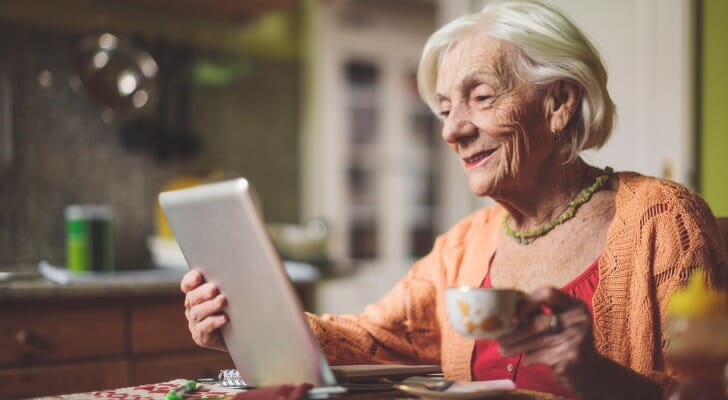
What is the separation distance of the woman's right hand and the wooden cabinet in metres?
1.15

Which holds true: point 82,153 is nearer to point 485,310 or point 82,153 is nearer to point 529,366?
point 529,366

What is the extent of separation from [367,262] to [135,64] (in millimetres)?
2055

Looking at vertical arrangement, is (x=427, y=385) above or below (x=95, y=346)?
above

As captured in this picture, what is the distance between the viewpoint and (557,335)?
815 millimetres

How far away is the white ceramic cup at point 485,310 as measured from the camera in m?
0.77

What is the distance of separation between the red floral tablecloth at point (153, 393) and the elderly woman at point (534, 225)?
8 centimetres

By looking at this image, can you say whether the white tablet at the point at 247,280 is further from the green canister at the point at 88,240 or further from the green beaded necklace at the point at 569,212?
the green canister at the point at 88,240

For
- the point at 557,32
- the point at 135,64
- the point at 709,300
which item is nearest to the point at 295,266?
the point at 135,64

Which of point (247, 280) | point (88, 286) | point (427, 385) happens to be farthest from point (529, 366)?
point (88, 286)

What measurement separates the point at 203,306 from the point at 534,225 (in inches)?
26.8

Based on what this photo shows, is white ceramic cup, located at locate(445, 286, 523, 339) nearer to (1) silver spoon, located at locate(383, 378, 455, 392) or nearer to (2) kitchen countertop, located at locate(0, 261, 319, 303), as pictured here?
(1) silver spoon, located at locate(383, 378, 455, 392)

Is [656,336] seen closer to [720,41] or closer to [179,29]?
[720,41]

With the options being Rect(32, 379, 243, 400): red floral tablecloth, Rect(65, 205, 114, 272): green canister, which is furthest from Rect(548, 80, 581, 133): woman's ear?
Rect(65, 205, 114, 272): green canister

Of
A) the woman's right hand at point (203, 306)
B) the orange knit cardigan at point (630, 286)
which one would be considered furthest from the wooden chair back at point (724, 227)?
the woman's right hand at point (203, 306)
